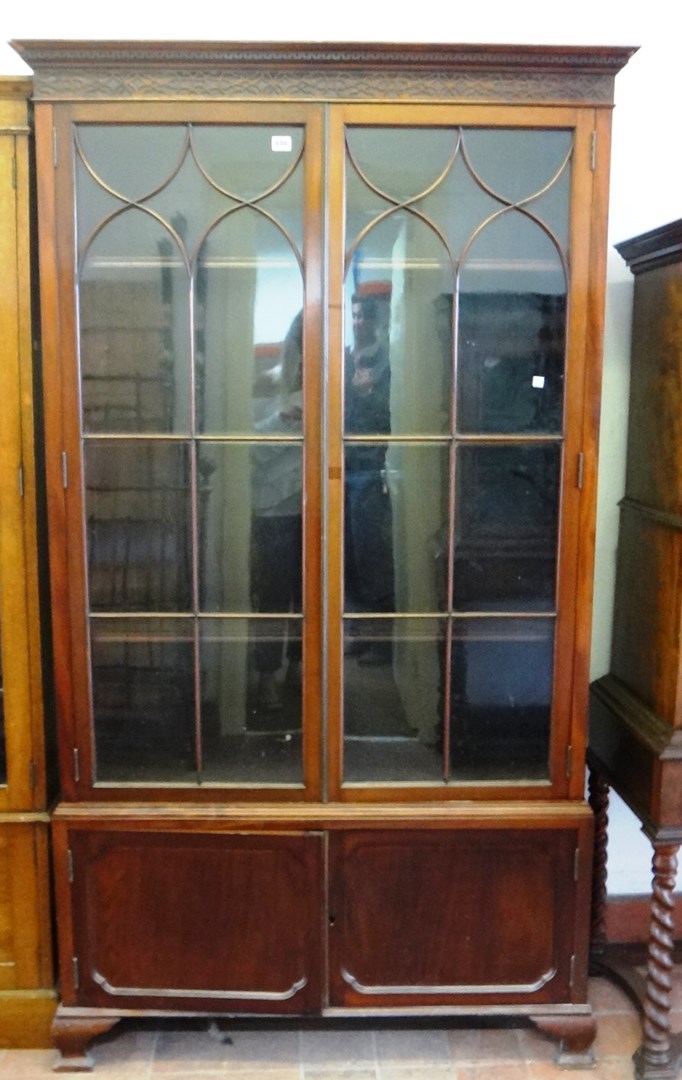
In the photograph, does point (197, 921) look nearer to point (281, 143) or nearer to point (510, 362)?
point (510, 362)

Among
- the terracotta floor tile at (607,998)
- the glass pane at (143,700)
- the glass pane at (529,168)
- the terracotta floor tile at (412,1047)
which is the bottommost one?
the terracotta floor tile at (412,1047)

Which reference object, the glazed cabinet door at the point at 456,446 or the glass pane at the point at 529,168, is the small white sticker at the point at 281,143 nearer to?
the glazed cabinet door at the point at 456,446

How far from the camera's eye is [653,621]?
192 cm

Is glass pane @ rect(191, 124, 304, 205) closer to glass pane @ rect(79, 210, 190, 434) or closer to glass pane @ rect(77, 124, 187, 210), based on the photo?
glass pane @ rect(77, 124, 187, 210)

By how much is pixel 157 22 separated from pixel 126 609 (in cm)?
136

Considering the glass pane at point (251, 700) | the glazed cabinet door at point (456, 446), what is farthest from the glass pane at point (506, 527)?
the glass pane at point (251, 700)

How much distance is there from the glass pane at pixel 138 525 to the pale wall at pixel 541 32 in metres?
1.02

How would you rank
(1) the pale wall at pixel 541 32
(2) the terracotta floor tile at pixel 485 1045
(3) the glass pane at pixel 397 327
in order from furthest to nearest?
(1) the pale wall at pixel 541 32 < (2) the terracotta floor tile at pixel 485 1045 < (3) the glass pane at pixel 397 327

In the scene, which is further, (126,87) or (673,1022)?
(673,1022)

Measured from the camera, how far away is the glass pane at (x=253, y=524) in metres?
1.81

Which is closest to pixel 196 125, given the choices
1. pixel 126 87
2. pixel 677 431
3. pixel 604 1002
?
pixel 126 87

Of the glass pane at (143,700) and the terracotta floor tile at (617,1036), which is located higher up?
the glass pane at (143,700)

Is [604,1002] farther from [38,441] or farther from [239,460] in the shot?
[38,441]

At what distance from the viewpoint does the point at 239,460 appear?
1812mm
